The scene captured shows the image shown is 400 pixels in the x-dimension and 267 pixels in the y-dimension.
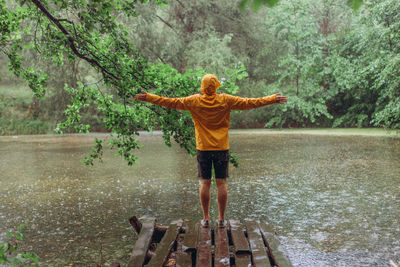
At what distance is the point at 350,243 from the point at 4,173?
9.86m

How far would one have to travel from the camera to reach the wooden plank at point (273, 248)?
140 inches

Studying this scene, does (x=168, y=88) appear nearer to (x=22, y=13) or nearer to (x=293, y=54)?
(x=22, y=13)

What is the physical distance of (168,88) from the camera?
5832 mm

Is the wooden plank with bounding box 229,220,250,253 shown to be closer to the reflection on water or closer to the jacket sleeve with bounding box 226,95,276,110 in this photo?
the reflection on water

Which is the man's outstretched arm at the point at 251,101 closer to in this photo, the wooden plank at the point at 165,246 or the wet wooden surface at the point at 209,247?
the wet wooden surface at the point at 209,247

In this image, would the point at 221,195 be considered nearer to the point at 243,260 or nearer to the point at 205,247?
the point at 205,247

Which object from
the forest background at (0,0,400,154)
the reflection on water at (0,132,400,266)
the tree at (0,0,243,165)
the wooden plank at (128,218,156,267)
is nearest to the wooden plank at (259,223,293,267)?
the reflection on water at (0,132,400,266)

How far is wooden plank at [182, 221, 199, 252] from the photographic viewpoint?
3970mm

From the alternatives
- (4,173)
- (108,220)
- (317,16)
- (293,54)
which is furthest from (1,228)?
(317,16)

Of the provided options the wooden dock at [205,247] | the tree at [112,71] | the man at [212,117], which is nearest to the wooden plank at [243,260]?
the wooden dock at [205,247]

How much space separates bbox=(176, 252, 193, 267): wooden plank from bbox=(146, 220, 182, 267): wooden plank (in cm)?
12

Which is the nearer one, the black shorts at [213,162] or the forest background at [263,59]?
the black shorts at [213,162]

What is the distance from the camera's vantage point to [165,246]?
4066 mm

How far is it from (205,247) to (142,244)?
68cm
